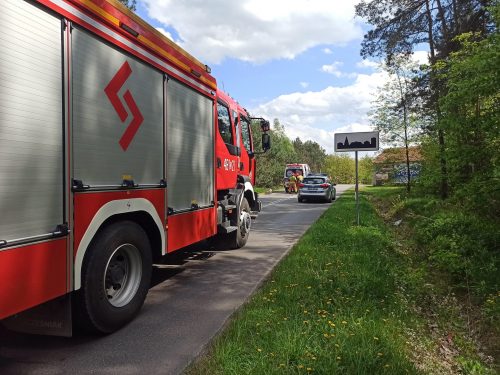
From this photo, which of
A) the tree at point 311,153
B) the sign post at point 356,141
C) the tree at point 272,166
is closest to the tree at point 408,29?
the sign post at point 356,141

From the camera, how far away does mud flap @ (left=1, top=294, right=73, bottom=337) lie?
344cm

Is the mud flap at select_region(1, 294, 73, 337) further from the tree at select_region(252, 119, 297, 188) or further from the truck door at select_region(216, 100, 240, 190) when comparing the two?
the tree at select_region(252, 119, 297, 188)

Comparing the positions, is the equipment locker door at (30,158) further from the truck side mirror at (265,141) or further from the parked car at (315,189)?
the parked car at (315,189)

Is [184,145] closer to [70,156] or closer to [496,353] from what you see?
[70,156]

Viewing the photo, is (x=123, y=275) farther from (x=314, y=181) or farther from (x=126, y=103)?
(x=314, y=181)

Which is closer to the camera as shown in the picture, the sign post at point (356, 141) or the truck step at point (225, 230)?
the truck step at point (225, 230)

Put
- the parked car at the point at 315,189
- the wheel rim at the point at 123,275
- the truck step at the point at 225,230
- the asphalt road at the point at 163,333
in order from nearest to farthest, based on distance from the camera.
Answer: the asphalt road at the point at 163,333, the wheel rim at the point at 123,275, the truck step at the point at 225,230, the parked car at the point at 315,189

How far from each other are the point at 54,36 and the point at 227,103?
4.84 meters

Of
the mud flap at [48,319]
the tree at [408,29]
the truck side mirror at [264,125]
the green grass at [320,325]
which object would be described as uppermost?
the tree at [408,29]

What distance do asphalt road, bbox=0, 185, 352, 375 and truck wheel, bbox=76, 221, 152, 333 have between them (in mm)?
204

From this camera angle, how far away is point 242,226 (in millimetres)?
8555

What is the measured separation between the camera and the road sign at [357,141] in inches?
422

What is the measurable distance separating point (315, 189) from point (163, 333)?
20210 mm

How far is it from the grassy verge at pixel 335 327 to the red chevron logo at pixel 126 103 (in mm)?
2132
